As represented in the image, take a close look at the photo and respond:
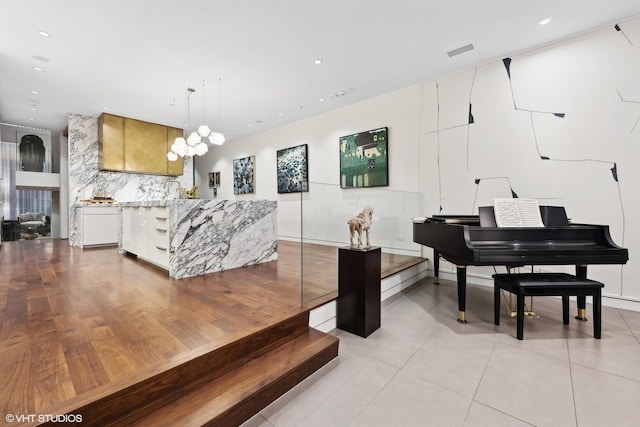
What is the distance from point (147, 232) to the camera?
3.84 metres

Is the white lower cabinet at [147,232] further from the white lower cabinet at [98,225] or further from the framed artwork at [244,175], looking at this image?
the framed artwork at [244,175]

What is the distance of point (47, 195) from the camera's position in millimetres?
7504

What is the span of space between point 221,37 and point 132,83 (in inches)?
89.0

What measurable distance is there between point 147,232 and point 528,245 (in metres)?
4.62

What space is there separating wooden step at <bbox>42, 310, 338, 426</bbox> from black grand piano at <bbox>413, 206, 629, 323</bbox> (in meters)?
1.41

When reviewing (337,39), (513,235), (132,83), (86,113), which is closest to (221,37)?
(337,39)

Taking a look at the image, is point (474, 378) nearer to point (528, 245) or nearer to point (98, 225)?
point (528, 245)

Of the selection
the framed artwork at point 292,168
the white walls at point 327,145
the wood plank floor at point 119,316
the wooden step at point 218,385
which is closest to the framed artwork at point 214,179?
the white walls at point 327,145

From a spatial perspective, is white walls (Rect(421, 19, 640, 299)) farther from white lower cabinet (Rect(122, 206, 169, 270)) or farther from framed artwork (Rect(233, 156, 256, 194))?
framed artwork (Rect(233, 156, 256, 194))

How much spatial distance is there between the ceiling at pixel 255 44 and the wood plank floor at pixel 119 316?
8.39 ft

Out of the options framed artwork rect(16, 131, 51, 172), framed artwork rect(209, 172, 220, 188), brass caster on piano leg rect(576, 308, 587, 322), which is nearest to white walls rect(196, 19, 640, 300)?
brass caster on piano leg rect(576, 308, 587, 322)

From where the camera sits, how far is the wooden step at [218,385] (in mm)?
1207

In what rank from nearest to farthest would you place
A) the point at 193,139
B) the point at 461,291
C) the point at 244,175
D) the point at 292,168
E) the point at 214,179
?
the point at 461,291
the point at 193,139
the point at 292,168
the point at 244,175
the point at 214,179

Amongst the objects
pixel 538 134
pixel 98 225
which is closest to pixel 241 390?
pixel 538 134
